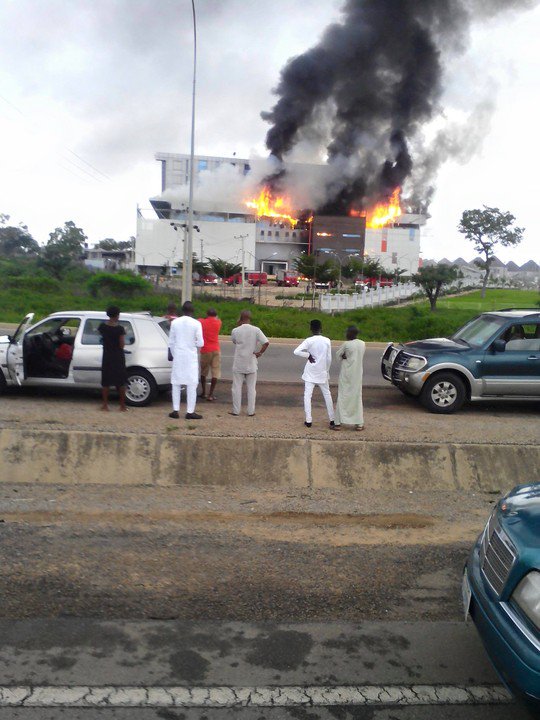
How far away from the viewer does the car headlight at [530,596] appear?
2825mm

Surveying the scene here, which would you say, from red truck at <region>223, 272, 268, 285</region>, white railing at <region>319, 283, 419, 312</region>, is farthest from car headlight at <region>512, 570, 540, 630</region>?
red truck at <region>223, 272, 268, 285</region>

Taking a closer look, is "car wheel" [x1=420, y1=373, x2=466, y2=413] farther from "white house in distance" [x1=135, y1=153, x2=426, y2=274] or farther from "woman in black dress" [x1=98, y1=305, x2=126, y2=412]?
"white house in distance" [x1=135, y1=153, x2=426, y2=274]

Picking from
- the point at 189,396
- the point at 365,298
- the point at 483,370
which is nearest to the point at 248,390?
the point at 189,396

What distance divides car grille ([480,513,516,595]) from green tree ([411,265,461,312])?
104 ft

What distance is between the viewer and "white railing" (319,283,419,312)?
34.2 m

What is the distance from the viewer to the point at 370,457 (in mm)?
6938

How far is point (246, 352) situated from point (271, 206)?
79967mm

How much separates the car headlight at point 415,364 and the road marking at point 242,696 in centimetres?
682

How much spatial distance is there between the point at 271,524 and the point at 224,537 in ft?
1.79

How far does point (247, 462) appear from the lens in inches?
269

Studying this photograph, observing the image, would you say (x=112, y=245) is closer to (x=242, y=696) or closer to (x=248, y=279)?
(x=248, y=279)

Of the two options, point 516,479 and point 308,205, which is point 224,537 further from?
point 308,205

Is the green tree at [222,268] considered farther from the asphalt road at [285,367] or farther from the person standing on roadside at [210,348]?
the person standing on roadside at [210,348]

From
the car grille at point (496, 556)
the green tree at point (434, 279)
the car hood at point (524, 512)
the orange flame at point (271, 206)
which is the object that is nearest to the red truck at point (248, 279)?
the orange flame at point (271, 206)
